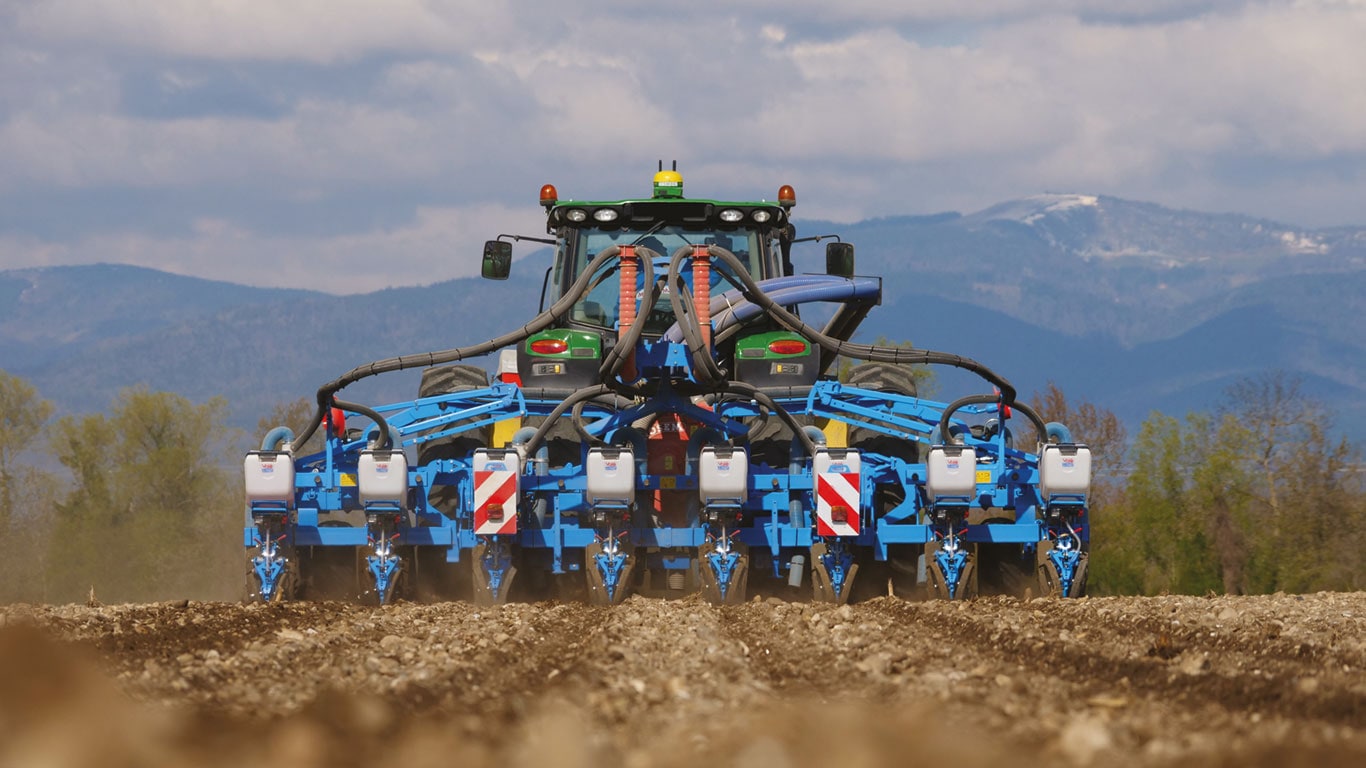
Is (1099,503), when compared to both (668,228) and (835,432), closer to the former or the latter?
(835,432)

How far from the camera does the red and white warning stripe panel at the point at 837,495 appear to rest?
12.3 meters

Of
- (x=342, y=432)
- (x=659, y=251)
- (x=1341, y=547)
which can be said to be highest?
(x=659, y=251)

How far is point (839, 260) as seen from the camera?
47.1 feet

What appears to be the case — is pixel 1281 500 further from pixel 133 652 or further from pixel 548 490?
pixel 133 652

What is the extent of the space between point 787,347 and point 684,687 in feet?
24.4

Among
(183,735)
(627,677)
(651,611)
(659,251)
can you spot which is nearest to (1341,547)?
(659,251)

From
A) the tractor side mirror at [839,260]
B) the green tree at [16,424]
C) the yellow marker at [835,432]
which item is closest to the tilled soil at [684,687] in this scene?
the yellow marker at [835,432]

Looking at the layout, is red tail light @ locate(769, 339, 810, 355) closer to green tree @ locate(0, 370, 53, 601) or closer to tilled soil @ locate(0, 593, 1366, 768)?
tilled soil @ locate(0, 593, 1366, 768)

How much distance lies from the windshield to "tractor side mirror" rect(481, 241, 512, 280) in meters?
0.56

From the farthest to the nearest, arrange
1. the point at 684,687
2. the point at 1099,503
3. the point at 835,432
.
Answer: the point at 1099,503 < the point at 835,432 < the point at 684,687

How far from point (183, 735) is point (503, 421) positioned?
31.3ft

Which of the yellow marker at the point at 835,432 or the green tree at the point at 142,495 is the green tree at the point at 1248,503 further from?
the green tree at the point at 142,495

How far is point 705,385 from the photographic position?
12.6 meters

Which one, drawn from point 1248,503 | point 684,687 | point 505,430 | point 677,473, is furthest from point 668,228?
point 1248,503
